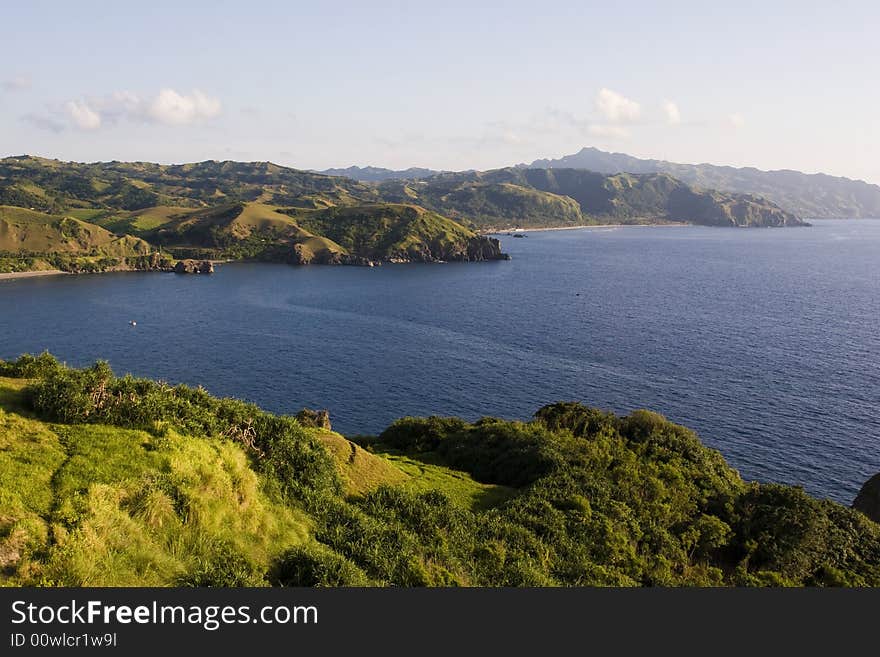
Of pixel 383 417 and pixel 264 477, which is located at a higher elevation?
pixel 264 477

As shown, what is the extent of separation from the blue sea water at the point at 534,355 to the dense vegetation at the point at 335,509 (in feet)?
116

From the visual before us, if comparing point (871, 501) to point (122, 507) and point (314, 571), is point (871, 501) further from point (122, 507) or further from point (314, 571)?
point (122, 507)

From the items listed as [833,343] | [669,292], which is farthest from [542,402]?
[669,292]

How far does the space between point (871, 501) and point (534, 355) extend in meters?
71.1

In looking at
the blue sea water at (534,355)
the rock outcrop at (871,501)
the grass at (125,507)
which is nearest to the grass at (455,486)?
the grass at (125,507)

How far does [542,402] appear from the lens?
97125 millimetres

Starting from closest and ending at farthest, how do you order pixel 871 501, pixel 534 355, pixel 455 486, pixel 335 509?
1. pixel 335 509
2. pixel 455 486
3. pixel 871 501
4. pixel 534 355

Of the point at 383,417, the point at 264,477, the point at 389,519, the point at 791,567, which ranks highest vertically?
the point at 264,477

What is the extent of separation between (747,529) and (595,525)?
14.9 m

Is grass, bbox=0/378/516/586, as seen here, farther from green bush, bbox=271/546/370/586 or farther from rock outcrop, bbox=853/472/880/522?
rock outcrop, bbox=853/472/880/522

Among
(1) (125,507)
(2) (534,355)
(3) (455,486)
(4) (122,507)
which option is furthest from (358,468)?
(2) (534,355)

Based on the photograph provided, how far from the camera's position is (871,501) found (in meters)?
59.1

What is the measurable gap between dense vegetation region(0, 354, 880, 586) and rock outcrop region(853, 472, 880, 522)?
14448 mm

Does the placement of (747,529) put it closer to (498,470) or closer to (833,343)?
(498,470)
